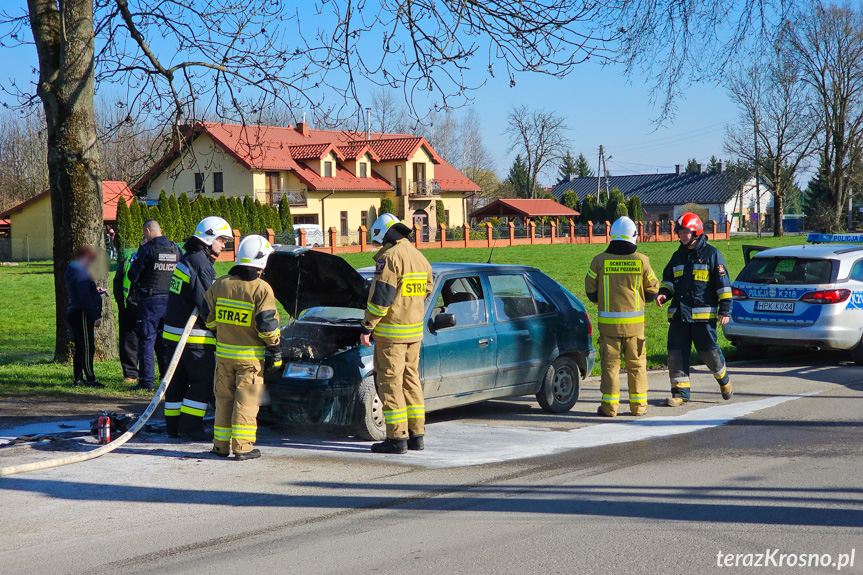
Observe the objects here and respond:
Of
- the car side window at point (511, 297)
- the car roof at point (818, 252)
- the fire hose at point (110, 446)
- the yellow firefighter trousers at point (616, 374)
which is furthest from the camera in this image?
the car roof at point (818, 252)

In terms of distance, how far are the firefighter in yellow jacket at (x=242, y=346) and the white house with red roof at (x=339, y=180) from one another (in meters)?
47.1

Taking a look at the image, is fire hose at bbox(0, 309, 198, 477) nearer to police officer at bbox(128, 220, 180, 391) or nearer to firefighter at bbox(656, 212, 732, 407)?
police officer at bbox(128, 220, 180, 391)

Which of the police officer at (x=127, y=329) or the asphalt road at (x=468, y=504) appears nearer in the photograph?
the asphalt road at (x=468, y=504)

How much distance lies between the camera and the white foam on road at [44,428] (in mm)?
7625

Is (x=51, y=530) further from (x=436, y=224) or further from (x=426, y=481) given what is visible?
(x=436, y=224)

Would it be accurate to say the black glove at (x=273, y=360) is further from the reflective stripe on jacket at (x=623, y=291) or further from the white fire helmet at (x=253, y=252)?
the reflective stripe on jacket at (x=623, y=291)

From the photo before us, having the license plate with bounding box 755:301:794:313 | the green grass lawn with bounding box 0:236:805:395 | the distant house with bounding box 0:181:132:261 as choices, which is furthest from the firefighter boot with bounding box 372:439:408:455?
the distant house with bounding box 0:181:132:261

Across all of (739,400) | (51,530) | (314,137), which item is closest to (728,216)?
(314,137)

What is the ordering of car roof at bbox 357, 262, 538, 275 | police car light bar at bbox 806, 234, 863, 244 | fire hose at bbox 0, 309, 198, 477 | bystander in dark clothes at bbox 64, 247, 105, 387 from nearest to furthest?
1. fire hose at bbox 0, 309, 198, 477
2. car roof at bbox 357, 262, 538, 275
3. bystander in dark clothes at bbox 64, 247, 105, 387
4. police car light bar at bbox 806, 234, 863, 244

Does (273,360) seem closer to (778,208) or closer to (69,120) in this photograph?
(69,120)

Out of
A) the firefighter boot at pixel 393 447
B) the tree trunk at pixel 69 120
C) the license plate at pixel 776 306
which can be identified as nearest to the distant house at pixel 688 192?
the license plate at pixel 776 306

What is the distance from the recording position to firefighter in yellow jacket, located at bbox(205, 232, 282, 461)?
6.70 m

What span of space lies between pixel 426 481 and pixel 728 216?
3967 inches

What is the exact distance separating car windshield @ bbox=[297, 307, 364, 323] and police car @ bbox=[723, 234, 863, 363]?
554 cm
